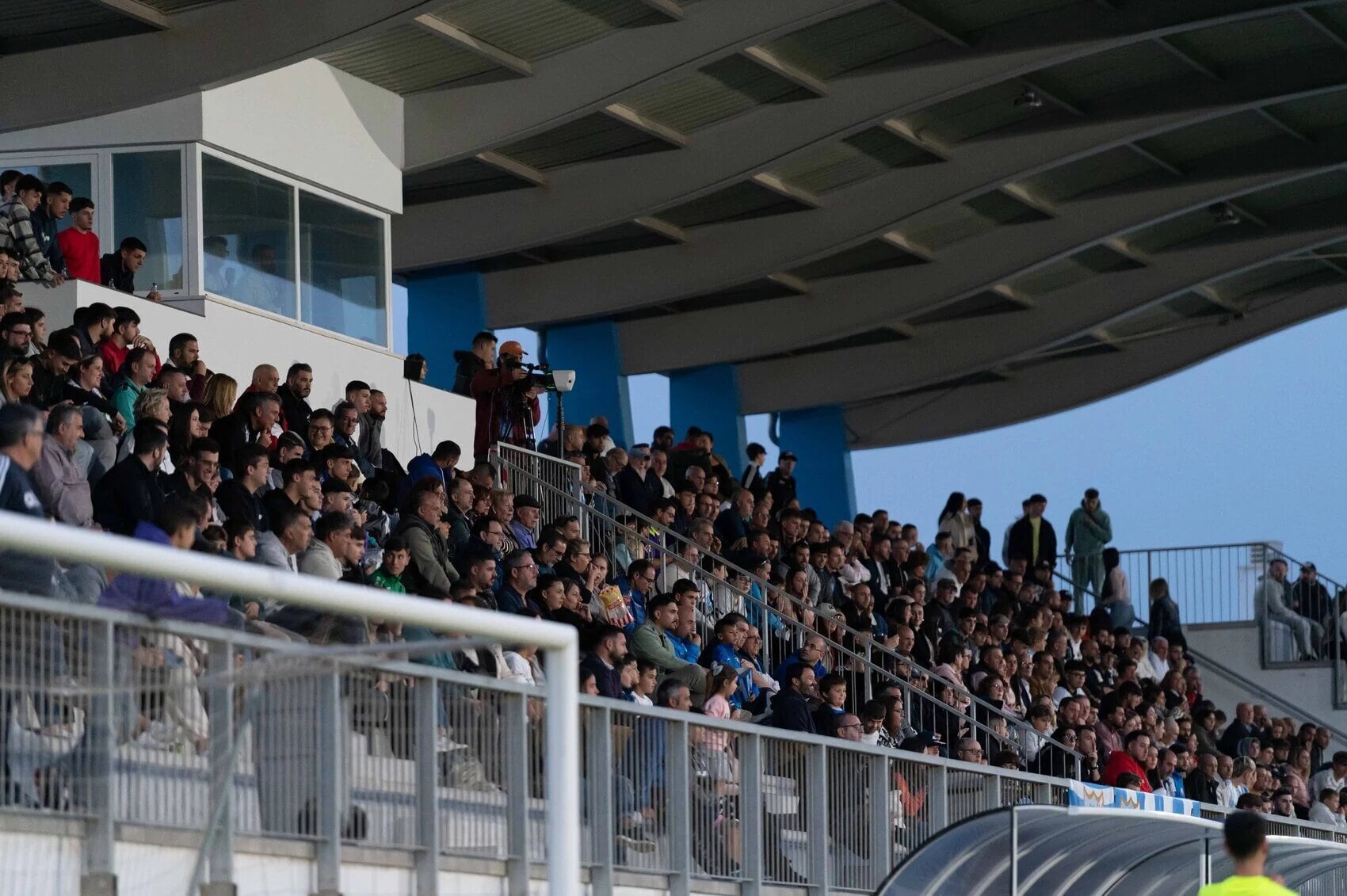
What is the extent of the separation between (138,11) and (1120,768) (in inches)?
390

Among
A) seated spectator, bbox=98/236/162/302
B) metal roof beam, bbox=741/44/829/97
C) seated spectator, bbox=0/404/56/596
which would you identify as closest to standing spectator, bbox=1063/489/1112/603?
metal roof beam, bbox=741/44/829/97

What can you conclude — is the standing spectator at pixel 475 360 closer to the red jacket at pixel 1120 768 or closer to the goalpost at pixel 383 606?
the red jacket at pixel 1120 768

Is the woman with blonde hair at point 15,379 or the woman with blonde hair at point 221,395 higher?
the woman with blonde hair at point 221,395

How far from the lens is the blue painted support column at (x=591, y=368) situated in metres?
28.0

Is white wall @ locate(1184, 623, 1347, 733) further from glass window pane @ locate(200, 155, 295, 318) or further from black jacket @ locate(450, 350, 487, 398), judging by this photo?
glass window pane @ locate(200, 155, 295, 318)

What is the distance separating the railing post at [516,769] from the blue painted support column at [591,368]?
765 inches

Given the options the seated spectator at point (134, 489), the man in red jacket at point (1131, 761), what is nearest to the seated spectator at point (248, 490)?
the seated spectator at point (134, 489)

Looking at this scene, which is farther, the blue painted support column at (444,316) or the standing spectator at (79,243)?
the blue painted support column at (444,316)

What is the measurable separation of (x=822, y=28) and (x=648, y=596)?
6.34 meters

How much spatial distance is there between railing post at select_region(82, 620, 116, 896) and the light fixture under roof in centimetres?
1806

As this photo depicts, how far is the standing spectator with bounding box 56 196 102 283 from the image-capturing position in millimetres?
15461

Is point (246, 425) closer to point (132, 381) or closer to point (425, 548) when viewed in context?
point (132, 381)

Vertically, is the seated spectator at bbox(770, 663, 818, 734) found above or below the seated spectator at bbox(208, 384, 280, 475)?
below

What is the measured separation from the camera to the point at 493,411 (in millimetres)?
19969
